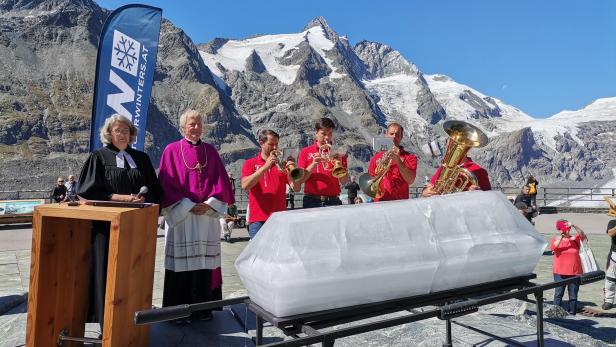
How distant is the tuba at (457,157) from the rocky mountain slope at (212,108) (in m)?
19.4

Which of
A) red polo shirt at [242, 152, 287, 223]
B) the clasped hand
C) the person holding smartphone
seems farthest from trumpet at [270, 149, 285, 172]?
the person holding smartphone

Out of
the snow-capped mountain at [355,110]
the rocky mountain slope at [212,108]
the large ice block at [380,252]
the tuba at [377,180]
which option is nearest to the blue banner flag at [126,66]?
the tuba at [377,180]

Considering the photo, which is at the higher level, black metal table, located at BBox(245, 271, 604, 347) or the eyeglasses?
the eyeglasses

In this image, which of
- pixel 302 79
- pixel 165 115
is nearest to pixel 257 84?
pixel 302 79

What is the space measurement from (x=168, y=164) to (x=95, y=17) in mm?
133385

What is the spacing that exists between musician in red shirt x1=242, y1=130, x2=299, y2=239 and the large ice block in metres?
2.08

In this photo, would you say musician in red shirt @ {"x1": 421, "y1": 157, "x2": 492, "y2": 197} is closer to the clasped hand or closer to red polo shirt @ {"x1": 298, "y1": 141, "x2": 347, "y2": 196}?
red polo shirt @ {"x1": 298, "y1": 141, "x2": 347, "y2": 196}

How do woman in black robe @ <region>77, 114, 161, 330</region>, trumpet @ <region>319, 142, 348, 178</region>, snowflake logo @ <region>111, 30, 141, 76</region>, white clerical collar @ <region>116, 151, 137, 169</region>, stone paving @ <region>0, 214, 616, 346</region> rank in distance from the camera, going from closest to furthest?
1. woman in black robe @ <region>77, 114, 161, 330</region>
2. white clerical collar @ <region>116, 151, 137, 169</region>
3. stone paving @ <region>0, 214, 616, 346</region>
4. trumpet @ <region>319, 142, 348, 178</region>
5. snowflake logo @ <region>111, 30, 141, 76</region>

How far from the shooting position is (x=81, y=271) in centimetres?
329

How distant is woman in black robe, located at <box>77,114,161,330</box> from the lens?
10.8 feet

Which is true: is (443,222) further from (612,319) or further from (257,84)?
(257,84)

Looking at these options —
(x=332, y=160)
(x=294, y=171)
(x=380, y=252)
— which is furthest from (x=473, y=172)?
(x=380, y=252)

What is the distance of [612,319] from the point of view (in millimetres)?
5973

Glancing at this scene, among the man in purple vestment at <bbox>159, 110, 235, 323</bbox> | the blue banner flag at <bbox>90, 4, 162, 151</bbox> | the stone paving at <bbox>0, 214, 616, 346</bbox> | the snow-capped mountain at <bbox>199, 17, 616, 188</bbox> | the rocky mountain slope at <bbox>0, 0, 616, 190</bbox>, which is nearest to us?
the stone paving at <bbox>0, 214, 616, 346</bbox>
